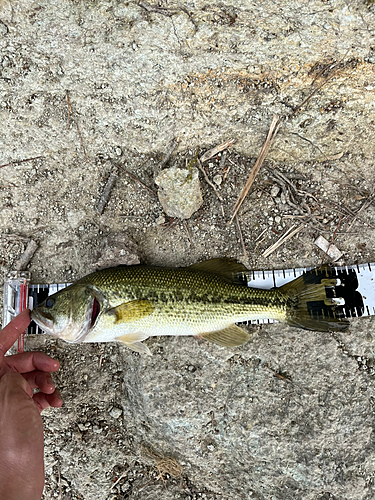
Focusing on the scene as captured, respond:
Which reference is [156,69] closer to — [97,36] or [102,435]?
[97,36]

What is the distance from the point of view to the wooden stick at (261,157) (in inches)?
157

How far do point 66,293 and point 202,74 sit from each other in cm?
285

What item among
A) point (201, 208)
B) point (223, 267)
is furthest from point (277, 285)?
point (201, 208)

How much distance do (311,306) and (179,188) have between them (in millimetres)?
2062

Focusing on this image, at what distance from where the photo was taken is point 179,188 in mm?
3895

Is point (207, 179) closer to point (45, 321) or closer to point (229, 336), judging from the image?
point (229, 336)

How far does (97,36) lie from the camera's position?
371cm

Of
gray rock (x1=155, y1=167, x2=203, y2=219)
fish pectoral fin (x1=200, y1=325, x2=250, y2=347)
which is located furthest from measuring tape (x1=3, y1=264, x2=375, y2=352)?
gray rock (x1=155, y1=167, x2=203, y2=219)

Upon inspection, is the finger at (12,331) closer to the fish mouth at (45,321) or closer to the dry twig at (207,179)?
the fish mouth at (45,321)

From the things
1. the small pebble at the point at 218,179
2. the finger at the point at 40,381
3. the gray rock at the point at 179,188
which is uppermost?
the small pebble at the point at 218,179

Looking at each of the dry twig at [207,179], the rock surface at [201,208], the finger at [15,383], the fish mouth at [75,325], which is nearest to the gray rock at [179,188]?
the dry twig at [207,179]

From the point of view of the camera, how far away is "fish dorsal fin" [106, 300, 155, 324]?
11.8ft

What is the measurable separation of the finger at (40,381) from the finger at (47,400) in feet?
0.45

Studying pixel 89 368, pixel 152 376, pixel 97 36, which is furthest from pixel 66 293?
pixel 97 36
